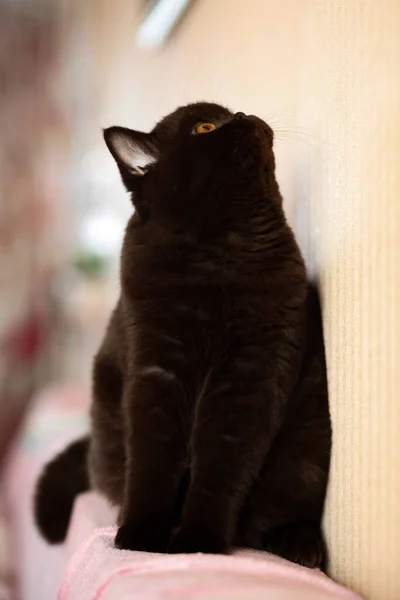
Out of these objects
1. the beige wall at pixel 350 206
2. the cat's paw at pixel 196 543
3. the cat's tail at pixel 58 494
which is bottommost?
the cat's tail at pixel 58 494

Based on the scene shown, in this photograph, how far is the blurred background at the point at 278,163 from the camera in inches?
25.1

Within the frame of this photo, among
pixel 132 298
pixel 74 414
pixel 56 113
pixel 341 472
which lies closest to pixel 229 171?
pixel 132 298

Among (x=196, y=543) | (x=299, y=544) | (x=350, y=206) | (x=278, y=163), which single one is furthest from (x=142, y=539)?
(x=278, y=163)

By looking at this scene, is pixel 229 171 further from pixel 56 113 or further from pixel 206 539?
pixel 56 113

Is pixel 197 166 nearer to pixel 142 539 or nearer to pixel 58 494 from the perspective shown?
pixel 142 539

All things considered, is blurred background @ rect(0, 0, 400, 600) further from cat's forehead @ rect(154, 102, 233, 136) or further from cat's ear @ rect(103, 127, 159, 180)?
cat's ear @ rect(103, 127, 159, 180)

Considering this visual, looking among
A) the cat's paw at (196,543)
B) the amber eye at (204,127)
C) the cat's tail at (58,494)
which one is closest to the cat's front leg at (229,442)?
the cat's paw at (196,543)

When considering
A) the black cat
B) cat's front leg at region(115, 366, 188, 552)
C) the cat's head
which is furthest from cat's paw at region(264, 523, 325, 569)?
the cat's head

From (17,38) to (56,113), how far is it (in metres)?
0.29

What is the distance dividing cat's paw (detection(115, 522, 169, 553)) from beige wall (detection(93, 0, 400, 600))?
0.22 meters

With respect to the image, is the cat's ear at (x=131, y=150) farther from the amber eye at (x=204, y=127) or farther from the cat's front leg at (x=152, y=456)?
the cat's front leg at (x=152, y=456)

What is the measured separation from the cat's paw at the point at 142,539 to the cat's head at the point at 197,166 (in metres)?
0.40

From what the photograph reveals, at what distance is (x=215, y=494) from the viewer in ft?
2.39

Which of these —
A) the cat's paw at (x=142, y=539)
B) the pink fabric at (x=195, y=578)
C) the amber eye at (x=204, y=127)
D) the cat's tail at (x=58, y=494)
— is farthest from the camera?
the cat's tail at (x=58, y=494)
